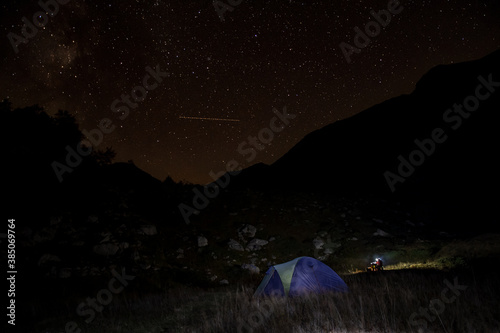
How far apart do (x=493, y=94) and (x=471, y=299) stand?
43.1 meters

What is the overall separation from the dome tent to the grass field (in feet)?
2.20

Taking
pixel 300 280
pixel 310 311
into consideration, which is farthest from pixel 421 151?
pixel 310 311

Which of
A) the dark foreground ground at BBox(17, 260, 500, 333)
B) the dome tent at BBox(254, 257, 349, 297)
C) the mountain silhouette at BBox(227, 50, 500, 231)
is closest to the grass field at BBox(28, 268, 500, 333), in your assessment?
the dark foreground ground at BBox(17, 260, 500, 333)

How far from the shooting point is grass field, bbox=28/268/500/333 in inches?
183

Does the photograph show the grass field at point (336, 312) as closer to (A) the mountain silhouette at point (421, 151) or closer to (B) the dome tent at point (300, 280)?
(B) the dome tent at point (300, 280)

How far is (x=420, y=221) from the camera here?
18.8 metres

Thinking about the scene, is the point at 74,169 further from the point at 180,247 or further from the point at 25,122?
the point at 180,247

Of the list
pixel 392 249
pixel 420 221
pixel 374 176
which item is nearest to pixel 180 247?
pixel 392 249

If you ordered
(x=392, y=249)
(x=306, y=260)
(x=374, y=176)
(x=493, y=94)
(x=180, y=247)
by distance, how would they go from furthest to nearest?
(x=493, y=94) → (x=374, y=176) → (x=180, y=247) → (x=392, y=249) → (x=306, y=260)

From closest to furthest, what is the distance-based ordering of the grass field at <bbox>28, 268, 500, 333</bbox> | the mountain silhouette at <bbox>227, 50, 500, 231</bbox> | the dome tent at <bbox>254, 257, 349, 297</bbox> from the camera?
1. the grass field at <bbox>28, 268, 500, 333</bbox>
2. the dome tent at <bbox>254, 257, 349, 297</bbox>
3. the mountain silhouette at <bbox>227, 50, 500, 231</bbox>

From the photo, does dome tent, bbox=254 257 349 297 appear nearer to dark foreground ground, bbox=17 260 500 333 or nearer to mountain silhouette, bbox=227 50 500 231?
dark foreground ground, bbox=17 260 500 333

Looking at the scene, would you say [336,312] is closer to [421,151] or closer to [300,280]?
[300,280]

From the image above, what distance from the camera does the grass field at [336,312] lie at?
183 inches

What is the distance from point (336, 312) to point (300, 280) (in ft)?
9.59
